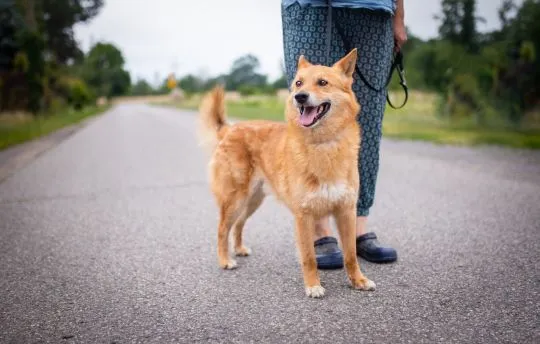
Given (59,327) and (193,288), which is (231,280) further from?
(59,327)

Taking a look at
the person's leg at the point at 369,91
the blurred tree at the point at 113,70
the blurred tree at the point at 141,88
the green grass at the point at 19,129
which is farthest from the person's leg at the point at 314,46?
the blurred tree at the point at 141,88

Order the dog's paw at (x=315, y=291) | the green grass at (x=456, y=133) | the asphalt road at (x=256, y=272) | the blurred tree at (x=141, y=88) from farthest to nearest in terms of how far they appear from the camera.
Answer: the blurred tree at (x=141, y=88), the green grass at (x=456, y=133), the dog's paw at (x=315, y=291), the asphalt road at (x=256, y=272)

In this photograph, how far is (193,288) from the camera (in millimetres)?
2791

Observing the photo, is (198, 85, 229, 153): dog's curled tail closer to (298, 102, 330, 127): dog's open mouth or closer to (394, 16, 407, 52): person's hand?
(298, 102, 330, 127): dog's open mouth

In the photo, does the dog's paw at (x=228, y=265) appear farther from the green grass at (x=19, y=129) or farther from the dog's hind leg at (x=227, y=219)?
the green grass at (x=19, y=129)

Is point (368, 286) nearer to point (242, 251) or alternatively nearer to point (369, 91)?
point (242, 251)

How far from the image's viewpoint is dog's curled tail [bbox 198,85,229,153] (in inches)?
146

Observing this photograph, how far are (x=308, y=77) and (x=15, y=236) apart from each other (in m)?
2.93

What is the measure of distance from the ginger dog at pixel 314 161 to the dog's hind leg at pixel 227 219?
0.01m

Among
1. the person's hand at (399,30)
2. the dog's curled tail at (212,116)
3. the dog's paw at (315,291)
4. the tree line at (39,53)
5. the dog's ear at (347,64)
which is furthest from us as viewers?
the tree line at (39,53)

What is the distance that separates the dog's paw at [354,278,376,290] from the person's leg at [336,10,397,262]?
1.54ft

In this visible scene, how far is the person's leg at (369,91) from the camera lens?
316cm

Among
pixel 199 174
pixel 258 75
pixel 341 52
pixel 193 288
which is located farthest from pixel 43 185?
pixel 258 75

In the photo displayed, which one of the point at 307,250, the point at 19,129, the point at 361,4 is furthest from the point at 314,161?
the point at 19,129
